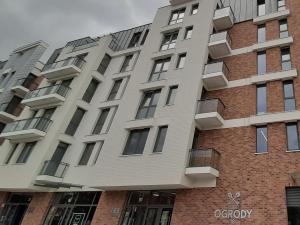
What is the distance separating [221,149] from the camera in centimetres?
1708

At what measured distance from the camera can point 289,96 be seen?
1692cm

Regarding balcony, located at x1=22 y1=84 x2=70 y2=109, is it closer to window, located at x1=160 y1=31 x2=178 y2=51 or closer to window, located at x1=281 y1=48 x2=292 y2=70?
window, located at x1=160 y1=31 x2=178 y2=51

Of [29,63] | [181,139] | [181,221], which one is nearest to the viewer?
[181,221]

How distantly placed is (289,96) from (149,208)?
9830 millimetres

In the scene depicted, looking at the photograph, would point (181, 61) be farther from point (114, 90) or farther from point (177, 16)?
point (114, 90)

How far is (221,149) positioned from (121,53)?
14716 mm

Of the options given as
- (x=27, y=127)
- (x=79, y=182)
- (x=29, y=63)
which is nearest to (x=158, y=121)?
(x=79, y=182)

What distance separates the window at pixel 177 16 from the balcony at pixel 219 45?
4.21 metres

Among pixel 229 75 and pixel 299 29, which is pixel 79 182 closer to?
pixel 229 75

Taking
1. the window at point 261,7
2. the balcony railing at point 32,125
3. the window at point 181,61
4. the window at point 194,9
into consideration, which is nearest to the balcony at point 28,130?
the balcony railing at point 32,125

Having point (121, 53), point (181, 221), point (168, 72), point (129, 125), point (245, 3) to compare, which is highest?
point (245, 3)

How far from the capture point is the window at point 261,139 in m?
16.0

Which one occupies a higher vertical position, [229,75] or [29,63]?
[29,63]

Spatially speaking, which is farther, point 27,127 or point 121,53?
point 121,53
